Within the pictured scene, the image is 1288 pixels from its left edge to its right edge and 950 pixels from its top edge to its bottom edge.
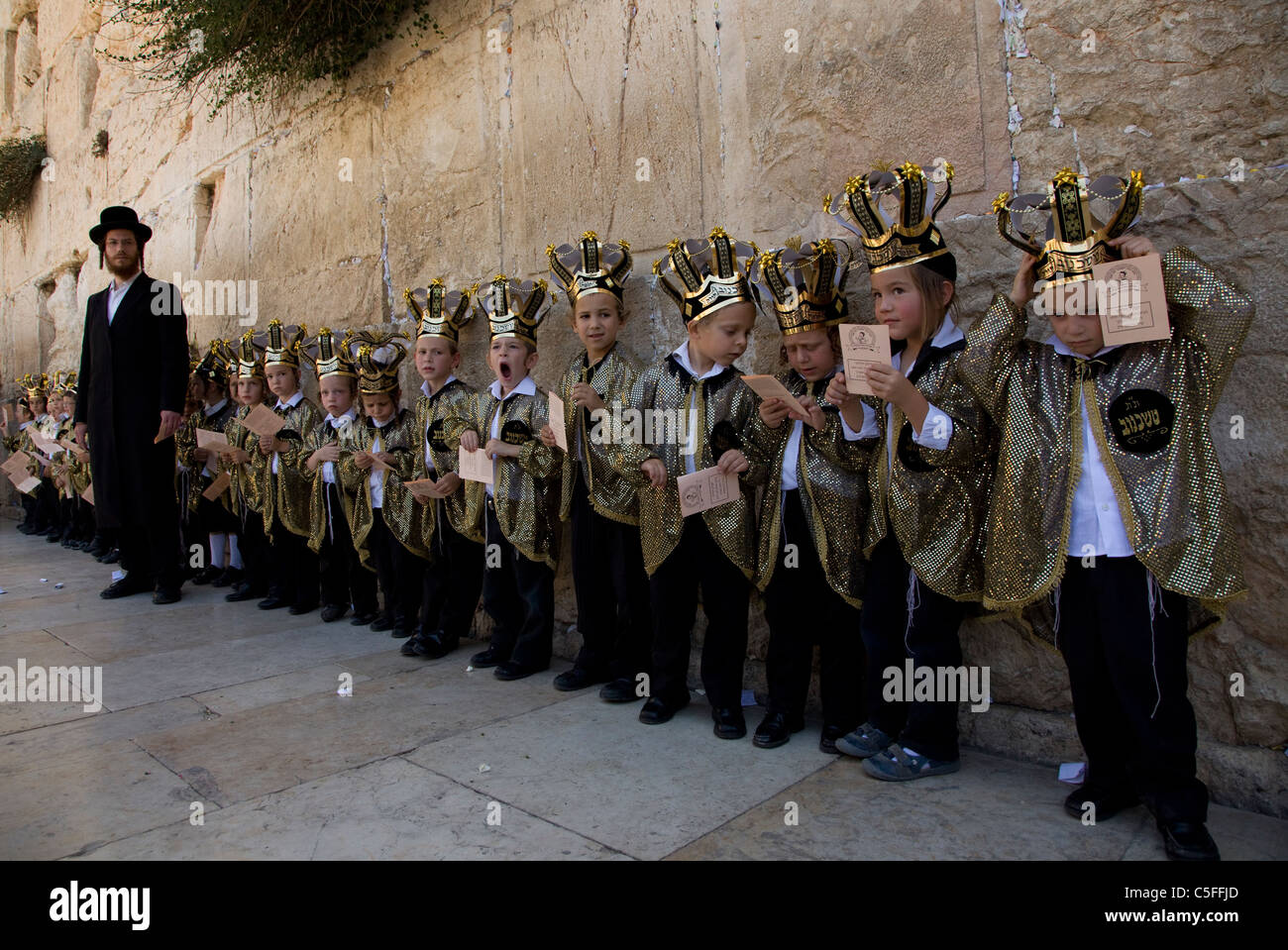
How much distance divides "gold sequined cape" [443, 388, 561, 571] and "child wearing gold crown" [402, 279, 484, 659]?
0.32 m

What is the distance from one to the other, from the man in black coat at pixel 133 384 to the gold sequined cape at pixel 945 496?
16.5 ft

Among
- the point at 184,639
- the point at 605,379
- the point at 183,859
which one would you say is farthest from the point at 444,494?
the point at 183,859

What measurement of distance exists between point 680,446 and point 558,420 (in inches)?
23.1

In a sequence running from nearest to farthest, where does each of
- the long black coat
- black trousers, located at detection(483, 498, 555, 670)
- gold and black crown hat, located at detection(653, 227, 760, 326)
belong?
gold and black crown hat, located at detection(653, 227, 760, 326) < black trousers, located at detection(483, 498, 555, 670) < the long black coat

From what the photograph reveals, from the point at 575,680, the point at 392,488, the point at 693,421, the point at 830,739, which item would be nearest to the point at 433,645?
the point at 392,488

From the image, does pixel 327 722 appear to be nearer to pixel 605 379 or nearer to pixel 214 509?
pixel 605 379

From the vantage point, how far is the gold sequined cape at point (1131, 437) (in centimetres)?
221

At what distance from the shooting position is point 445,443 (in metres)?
4.44

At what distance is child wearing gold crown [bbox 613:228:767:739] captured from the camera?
322cm

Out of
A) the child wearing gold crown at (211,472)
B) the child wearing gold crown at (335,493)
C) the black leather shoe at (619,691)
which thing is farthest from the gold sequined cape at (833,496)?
the child wearing gold crown at (211,472)

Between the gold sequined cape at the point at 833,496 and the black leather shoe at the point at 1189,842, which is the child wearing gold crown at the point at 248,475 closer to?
the gold sequined cape at the point at 833,496

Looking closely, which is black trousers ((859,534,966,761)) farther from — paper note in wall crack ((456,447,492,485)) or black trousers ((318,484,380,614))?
black trousers ((318,484,380,614))

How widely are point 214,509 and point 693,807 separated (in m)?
5.61

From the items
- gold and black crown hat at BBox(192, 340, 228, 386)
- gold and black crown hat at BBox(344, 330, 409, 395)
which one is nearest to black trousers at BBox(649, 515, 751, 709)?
gold and black crown hat at BBox(344, 330, 409, 395)
